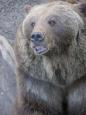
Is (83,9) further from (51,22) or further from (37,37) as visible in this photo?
A: (37,37)

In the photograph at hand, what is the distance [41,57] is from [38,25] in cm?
44

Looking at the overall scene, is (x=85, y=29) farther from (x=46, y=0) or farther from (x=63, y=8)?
→ (x=46, y=0)

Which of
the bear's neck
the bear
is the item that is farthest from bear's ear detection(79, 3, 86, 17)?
the bear's neck

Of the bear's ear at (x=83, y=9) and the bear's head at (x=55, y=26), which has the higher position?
the bear's ear at (x=83, y=9)

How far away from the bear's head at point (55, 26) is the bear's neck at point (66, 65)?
0.08 m

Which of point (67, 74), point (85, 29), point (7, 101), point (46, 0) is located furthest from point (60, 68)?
point (46, 0)

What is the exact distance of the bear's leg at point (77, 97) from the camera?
621cm

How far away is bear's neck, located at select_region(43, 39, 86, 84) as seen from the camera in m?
5.99

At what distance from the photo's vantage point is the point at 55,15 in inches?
231

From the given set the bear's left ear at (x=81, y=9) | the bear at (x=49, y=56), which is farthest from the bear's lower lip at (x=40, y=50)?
the bear's left ear at (x=81, y=9)

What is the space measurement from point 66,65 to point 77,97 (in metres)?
0.44

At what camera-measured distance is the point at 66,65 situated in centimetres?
607

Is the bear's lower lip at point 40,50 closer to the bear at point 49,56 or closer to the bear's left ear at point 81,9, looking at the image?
the bear at point 49,56

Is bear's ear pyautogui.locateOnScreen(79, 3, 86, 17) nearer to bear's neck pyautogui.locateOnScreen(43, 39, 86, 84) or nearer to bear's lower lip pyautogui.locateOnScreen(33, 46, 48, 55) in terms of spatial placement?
bear's neck pyautogui.locateOnScreen(43, 39, 86, 84)
